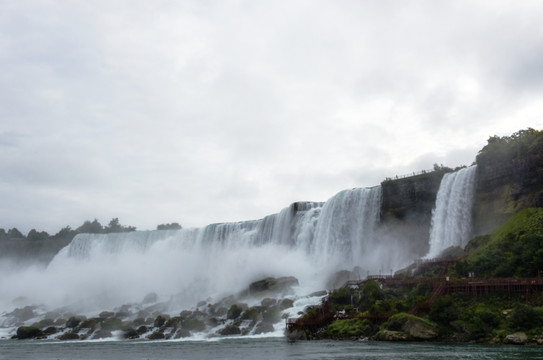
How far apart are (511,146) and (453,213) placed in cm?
861

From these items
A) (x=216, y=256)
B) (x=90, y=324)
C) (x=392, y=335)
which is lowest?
(x=90, y=324)

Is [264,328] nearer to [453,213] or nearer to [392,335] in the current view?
[392,335]

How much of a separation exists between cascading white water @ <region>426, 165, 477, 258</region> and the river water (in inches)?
871

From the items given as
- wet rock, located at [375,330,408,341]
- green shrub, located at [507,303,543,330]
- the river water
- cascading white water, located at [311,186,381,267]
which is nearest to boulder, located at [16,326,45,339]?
the river water

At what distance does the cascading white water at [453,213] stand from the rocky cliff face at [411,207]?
3.28m

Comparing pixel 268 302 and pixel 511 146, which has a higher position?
pixel 511 146

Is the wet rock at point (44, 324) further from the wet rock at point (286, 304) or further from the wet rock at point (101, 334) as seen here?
the wet rock at point (286, 304)

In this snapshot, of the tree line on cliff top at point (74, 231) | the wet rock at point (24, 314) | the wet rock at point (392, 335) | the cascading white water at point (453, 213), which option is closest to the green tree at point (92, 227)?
the tree line on cliff top at point (74, 231)

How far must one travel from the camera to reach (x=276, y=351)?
31312 mm

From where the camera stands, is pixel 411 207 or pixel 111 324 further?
pixel 411 207

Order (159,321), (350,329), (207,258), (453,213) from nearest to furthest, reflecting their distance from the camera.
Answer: (350,329), (159,321), (453,213), (207,258)

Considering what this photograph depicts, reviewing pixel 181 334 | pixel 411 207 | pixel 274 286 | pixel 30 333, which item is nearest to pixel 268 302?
pixel 274 286

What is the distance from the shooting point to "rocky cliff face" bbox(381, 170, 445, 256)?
192ft

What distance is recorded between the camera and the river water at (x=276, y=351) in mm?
25844
